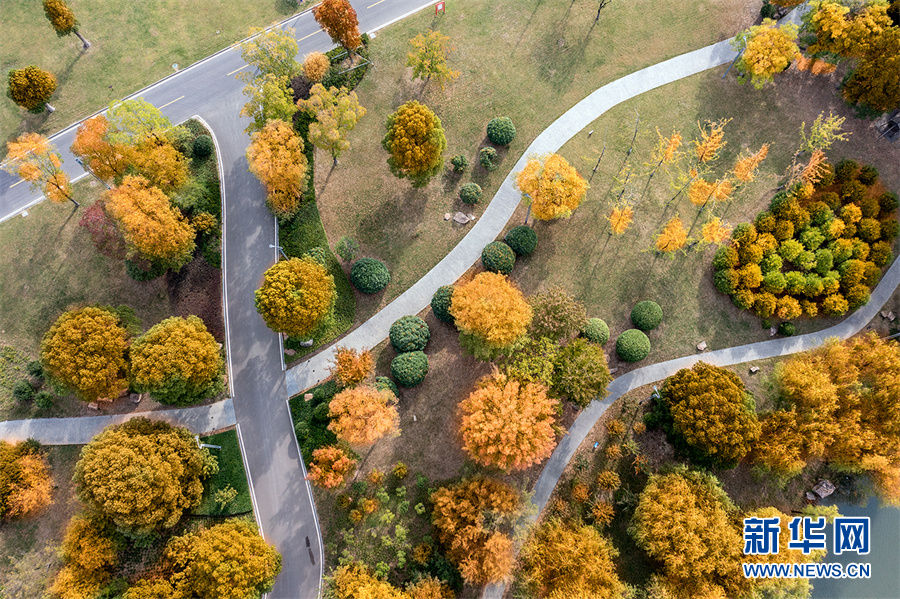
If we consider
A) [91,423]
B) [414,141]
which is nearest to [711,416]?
[414,141]

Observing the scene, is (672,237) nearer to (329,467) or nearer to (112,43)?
(329,467)

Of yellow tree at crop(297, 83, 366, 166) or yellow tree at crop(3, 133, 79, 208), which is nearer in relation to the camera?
yellow tree at crop(297, 83, 366, 166)

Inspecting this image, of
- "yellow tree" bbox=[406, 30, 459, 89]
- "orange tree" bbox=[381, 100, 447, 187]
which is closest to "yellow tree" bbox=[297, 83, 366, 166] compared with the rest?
"orange tree" bbox=[381, 100, 447, 187]

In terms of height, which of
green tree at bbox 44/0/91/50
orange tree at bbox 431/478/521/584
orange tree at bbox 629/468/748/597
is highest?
green tree at bbox 44/0/91/50

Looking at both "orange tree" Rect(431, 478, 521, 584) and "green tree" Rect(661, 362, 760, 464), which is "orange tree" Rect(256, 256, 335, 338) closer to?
"orange tree" Rect(431, 478, 521, 584)

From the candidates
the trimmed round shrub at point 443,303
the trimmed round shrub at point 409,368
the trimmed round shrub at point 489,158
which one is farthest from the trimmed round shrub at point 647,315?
the trimmed round shrub at point 409,368

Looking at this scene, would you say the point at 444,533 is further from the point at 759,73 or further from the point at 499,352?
the point at 759,73
